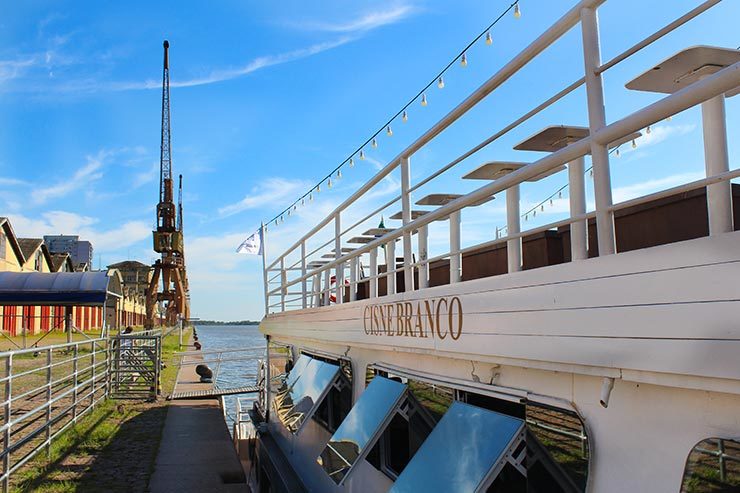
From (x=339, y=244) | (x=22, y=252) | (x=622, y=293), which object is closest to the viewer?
(x=622, y=293)

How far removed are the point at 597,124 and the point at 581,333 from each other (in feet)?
2.62

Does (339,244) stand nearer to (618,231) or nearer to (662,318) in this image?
(618,231)

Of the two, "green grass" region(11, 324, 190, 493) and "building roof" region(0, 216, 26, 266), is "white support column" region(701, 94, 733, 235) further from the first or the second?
"building roof" region(0, 216, 26, 266)

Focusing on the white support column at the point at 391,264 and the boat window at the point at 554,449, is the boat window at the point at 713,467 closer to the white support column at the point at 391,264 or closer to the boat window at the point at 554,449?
the boat window at the point at 554,449

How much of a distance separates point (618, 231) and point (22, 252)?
158 ft

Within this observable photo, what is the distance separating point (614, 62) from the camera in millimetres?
2334

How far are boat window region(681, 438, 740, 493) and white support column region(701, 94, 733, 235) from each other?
653 millimetres

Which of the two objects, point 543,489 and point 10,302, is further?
point 10,302

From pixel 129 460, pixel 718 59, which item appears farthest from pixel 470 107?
pixel 129 460

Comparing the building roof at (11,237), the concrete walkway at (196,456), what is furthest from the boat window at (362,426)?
the building roof at (11,237)

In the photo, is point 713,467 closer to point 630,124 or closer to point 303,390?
point 630,124

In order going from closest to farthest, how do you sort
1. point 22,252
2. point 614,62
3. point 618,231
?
point 614,62 < point 618,231 < point 22,252

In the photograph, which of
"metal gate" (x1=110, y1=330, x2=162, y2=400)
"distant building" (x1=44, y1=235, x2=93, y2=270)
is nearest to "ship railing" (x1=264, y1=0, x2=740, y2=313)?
"metal gate" (x1=110, y1=330, x2=162, y2=400)

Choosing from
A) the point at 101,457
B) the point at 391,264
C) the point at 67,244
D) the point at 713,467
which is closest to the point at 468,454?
the point at 713,467
